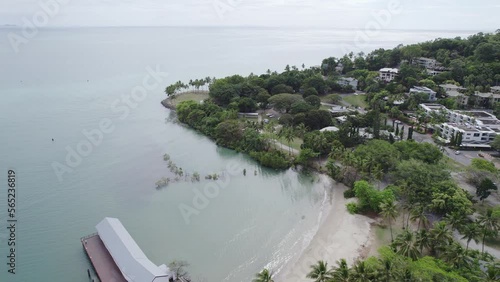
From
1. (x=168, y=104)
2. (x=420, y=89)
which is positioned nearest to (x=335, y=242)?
(x=420, y=89)

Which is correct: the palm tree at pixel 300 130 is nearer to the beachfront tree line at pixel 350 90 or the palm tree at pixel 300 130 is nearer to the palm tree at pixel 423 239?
the beachfront tree line at pixel 350 90

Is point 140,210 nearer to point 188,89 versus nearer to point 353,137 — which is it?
point 353,137

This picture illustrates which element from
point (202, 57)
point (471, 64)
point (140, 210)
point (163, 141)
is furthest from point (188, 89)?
point (202, 57)

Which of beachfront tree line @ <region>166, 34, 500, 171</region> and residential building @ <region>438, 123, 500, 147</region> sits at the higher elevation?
beachfront tree line @ <region>166, 34, 500, 171</region>

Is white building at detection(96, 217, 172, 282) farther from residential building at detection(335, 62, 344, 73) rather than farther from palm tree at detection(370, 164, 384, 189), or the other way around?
residential building at detection(335, 62, 344, 73)

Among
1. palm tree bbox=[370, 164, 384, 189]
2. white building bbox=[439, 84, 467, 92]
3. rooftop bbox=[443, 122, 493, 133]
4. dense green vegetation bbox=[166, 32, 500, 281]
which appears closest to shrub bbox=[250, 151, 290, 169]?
dense green vegetation bbox=[166, 32, 500, 281]
